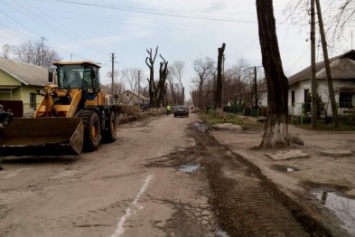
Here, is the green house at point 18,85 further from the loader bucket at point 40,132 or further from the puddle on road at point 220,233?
the puddle on road at point 220,233

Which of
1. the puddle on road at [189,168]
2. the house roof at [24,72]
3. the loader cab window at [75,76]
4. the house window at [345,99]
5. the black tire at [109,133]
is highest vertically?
the house roof at [24,72]

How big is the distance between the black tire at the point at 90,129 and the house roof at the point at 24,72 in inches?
916

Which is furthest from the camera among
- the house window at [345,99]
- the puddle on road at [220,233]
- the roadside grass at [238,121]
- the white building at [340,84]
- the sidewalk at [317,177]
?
the house window at [345,99]

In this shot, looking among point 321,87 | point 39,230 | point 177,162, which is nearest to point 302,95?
point 321,87

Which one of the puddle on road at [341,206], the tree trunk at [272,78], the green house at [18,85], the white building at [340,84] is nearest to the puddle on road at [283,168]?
the puddle on road at [341,206]

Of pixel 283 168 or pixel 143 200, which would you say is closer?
pixel 143 200

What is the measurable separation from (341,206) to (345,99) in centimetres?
3094

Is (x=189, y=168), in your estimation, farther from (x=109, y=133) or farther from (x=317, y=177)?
(x=109, y=133)

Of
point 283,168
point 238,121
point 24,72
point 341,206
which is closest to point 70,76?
point 283,168

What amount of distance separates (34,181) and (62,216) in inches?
134

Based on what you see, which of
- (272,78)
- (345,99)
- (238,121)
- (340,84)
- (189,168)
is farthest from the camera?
(345,99)

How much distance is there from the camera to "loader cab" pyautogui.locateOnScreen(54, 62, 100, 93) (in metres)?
17.0

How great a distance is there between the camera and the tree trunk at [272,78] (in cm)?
1555

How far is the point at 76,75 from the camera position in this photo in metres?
17.1
